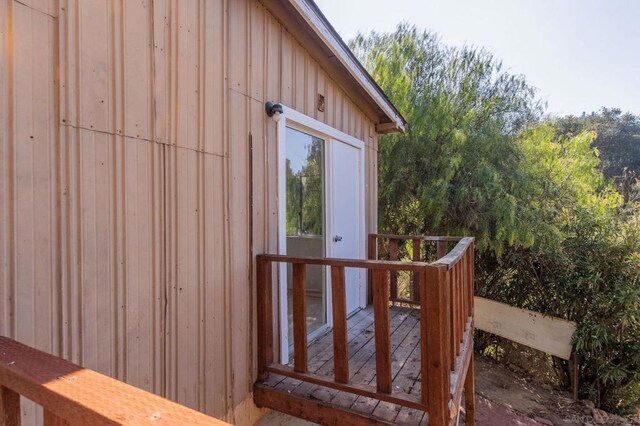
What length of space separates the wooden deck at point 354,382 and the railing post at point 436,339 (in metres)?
0.16

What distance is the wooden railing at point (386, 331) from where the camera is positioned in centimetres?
196

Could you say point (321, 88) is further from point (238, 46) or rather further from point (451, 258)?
point (451, 258)

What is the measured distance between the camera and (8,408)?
0.85 m

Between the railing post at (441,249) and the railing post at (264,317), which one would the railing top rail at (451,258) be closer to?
the railing post at (441,249)

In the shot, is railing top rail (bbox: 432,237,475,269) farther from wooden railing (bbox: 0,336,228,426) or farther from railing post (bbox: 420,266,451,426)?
wooden railing (bbox: 0,336,228,426)

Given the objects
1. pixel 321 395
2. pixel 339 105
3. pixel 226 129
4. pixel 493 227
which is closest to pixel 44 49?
pixel 226 129

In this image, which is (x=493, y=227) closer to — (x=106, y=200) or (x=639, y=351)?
(x=639, y=351)

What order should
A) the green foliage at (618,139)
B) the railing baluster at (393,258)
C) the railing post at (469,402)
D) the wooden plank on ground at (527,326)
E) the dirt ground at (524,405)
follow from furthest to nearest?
the green foliage at (618,139), the wooden plank on ground at (527,326), the railing baluster at (393,258), the dirt ground at (524,405), the railing post at (469,402)

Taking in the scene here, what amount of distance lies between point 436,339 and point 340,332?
62 cm

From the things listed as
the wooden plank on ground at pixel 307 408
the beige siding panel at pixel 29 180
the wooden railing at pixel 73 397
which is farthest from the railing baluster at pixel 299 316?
the wooden railing at pixel 73 397

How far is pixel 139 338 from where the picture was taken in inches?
74.0

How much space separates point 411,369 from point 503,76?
631 cm

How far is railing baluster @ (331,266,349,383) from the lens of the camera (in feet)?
7.49

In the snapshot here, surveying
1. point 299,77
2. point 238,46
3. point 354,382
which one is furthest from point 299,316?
point 299,77
